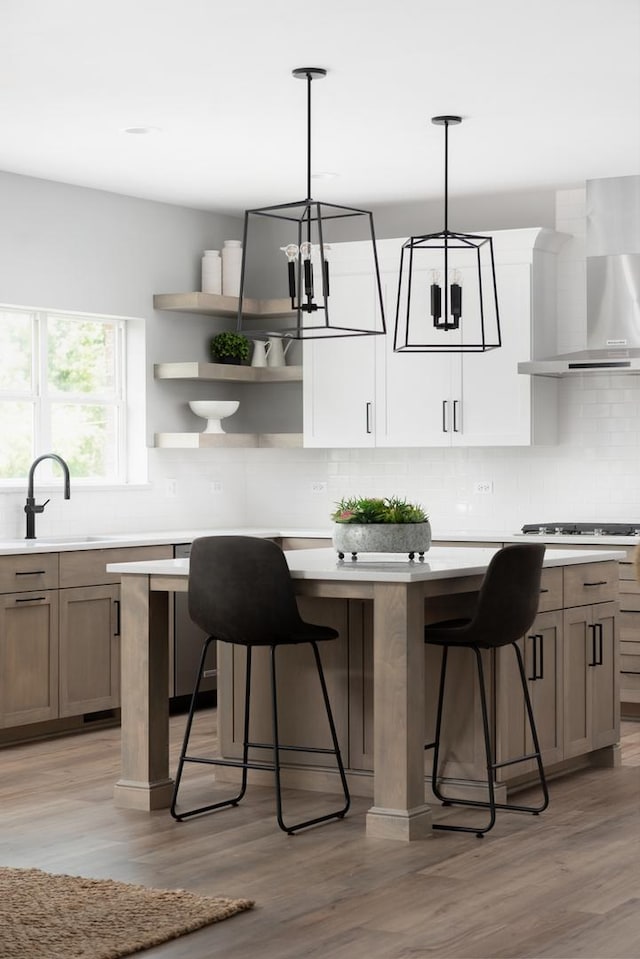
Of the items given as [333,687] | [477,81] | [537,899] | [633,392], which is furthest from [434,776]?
[633,392]

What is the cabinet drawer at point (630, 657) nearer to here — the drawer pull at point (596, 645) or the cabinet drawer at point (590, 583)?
the cabinet drawer at point (590, 583)

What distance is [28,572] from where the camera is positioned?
6148mm

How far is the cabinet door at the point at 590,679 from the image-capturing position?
539 centimetres

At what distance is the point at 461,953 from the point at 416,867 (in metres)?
0.78

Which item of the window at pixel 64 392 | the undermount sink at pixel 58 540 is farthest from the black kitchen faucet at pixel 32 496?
the window at pixel 64 392

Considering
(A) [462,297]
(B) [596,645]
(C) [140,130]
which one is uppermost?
(C) [140,130]

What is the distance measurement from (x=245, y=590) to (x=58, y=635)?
199 centimetres

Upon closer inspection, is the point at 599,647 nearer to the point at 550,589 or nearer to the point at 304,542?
the point at 550,589

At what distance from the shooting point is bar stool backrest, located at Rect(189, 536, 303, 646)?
4562 millimetres

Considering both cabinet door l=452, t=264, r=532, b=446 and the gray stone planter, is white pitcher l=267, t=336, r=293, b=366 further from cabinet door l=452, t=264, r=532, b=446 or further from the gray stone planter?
the gray stone planter

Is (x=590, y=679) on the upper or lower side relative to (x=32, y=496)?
lower

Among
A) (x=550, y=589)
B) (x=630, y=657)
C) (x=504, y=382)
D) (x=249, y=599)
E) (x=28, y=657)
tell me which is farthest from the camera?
(x=504, y=382)

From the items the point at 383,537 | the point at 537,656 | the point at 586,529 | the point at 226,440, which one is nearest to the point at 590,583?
the point at 537,656

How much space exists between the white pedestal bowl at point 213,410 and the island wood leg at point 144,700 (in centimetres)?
294
